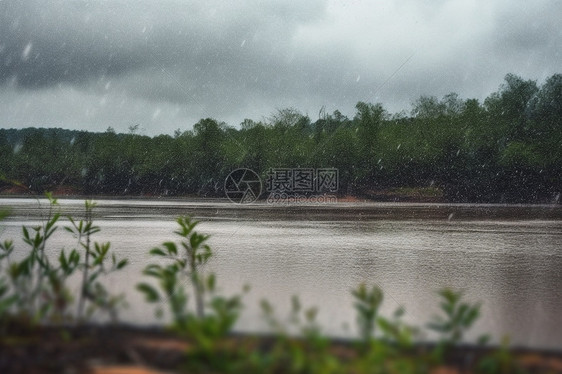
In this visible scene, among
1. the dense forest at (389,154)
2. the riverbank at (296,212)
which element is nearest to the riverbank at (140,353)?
the riverbank at (296,212)

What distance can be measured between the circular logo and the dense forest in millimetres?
967

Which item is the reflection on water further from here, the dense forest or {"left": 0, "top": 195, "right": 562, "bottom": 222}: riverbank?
the dense forest

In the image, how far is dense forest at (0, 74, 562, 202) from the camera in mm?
43938

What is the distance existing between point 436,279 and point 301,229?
7020 millimetres

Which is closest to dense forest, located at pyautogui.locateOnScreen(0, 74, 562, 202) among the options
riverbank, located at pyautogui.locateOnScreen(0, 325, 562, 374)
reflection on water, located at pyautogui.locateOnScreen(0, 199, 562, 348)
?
reflection on water, located at pyautogui.locateOnScreen(0, 199, 562, 348)

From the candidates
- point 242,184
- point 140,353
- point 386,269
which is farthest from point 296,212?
point 242,184

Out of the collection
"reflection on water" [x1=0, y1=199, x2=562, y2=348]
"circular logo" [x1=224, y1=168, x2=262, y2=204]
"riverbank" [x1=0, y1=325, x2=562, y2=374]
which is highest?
"circular logo" [x1=224, y1=168, x2=262, y2=204]

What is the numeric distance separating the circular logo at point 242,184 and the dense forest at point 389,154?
3.17ft

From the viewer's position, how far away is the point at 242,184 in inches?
2119

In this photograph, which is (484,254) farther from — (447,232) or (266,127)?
(266,127)

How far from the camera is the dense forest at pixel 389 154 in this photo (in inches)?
1730

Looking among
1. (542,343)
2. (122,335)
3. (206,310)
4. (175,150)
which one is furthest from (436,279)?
(175,150)

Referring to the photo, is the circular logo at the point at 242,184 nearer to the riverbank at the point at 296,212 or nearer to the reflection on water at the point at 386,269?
the riverbank at the point at 296,212

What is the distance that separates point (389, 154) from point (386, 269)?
47.1m
